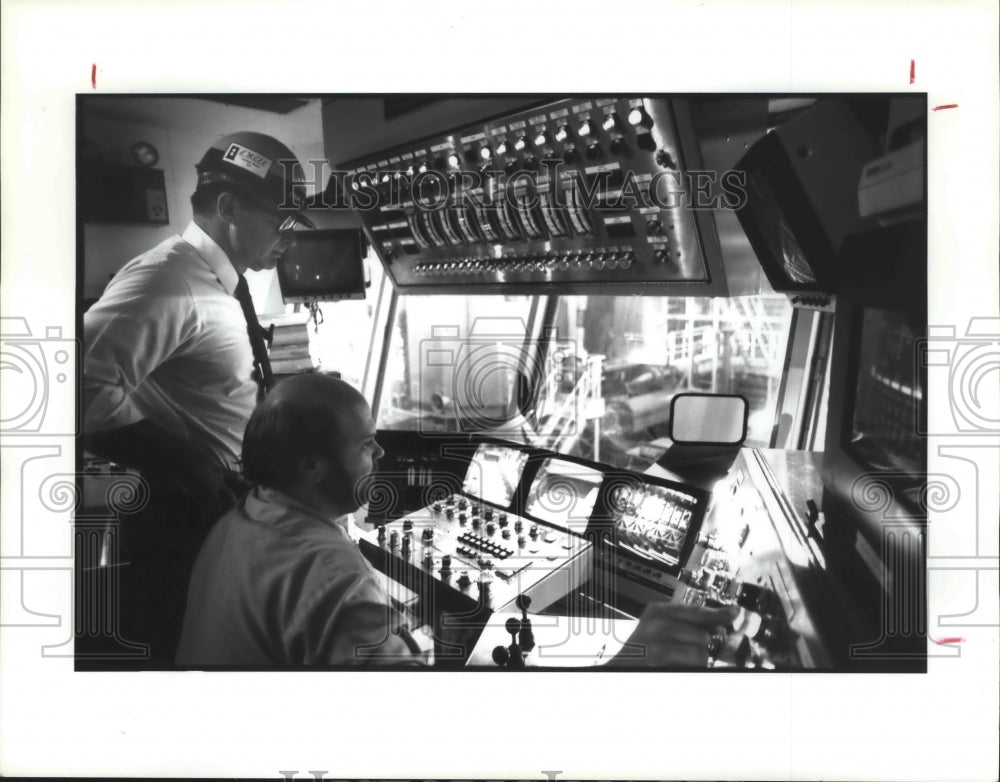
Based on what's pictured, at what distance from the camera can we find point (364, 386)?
2174mm

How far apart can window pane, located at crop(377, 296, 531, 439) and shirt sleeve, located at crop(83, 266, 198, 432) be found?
0.57 m

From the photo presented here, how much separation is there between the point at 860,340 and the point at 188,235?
1828 millimetres

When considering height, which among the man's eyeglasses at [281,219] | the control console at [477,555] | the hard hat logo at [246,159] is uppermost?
the hard hat logo at [246,159]

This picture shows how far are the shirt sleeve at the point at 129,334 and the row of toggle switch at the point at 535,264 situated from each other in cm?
66

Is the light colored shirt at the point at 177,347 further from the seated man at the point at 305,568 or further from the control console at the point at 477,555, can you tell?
the control console at the point at 477,555

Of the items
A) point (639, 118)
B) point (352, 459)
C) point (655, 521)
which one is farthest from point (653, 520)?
point (639, 118)

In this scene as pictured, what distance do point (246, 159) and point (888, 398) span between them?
6.03ft

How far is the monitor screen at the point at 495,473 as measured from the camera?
2178 millimetres

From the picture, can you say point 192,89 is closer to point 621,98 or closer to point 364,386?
point 364,386

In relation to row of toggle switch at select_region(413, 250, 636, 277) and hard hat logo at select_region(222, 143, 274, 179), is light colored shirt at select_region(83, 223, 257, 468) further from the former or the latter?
row of toggle switch at select_region(413, 250, 636, 277)

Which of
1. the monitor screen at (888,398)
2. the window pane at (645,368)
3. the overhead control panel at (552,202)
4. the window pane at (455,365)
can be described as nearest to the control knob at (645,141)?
the overhead control panel at (552,202)

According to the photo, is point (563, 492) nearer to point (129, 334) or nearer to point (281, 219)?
point (281, 219)

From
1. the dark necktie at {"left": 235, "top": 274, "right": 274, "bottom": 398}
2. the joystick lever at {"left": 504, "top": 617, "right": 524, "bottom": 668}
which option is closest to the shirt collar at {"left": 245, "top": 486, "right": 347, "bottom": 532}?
the dark necktie at {"left": 235, "top": 274, "right": 274, "bottom": 398}

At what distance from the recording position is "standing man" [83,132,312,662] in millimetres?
2166
